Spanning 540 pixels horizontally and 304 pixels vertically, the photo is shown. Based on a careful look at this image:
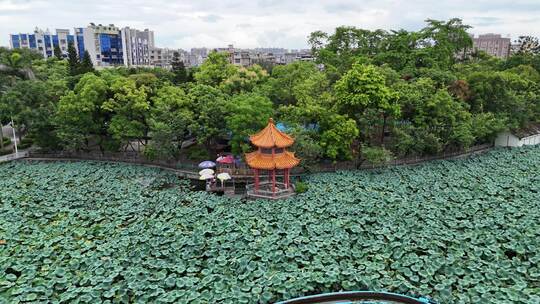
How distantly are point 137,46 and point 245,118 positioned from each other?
8158cm

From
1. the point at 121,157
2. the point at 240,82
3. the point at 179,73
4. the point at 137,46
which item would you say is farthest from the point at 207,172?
the point at 137,46

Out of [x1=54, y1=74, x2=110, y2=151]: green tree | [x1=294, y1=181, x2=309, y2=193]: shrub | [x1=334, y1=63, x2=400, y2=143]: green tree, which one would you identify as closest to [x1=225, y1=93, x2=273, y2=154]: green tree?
[x1=294, y1=181, x2=309, y2=193]: shrub

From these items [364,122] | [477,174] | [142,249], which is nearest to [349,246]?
[142,249]

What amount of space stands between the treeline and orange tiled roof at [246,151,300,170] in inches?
80.5

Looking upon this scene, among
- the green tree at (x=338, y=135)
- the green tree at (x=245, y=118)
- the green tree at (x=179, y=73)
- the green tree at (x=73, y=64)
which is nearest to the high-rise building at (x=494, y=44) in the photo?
the green tree at (x=179, y=73)

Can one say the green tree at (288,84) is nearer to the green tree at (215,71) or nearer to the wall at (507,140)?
the green tree at (215,71)

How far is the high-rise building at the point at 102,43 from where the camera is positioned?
84.7 m

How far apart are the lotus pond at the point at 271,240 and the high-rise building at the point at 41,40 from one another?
79202 millimetres

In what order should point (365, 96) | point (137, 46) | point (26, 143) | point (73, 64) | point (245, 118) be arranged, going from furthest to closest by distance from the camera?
point (137, 46) → point (73, 64) → point (26, 143) → point (365, 96) → point (245, 118)

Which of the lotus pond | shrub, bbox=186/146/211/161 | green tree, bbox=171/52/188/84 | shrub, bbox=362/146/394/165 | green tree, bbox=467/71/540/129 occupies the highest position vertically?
green tree, bbox=171/52/188/84

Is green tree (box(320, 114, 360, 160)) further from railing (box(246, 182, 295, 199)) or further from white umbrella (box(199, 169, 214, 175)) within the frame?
white umbrella (box(199, 169, 214, 175))

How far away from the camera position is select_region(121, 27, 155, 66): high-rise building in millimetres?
89938

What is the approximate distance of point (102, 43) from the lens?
8606 centimetres

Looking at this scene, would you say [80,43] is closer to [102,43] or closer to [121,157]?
[102,43]
